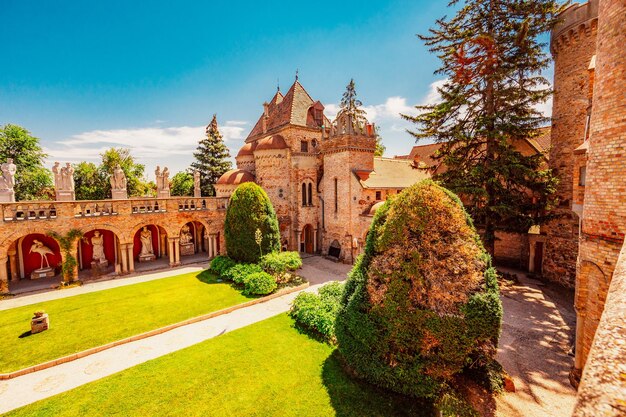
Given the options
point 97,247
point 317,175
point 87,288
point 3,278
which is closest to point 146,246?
point 97,247

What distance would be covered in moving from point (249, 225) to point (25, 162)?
39598 mm

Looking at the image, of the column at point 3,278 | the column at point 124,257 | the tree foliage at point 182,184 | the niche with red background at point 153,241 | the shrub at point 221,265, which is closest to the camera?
the column at point 3,278

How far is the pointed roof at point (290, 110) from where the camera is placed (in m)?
28.0

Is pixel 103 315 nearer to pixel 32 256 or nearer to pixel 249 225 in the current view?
pixel 249 225

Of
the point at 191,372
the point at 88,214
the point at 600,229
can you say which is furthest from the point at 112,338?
the point at 600,229

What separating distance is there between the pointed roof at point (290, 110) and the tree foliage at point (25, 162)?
104ft

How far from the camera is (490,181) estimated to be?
696 inches

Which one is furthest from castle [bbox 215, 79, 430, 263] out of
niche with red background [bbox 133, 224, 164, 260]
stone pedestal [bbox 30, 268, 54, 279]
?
stone pedestal [bbox 30, 268, 54, 279]

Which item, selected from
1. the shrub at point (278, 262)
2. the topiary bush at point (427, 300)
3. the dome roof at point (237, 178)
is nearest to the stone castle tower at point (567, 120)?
the topiary bush at point (427, 300)

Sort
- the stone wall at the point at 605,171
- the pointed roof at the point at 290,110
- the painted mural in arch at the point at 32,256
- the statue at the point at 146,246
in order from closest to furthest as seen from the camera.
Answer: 1. the stone wall at the point at 605,171
2. the painted mural in arch at the point at 32,256
3. the statue at the point at 146,246
4. the pointed roof at the point at 290,110

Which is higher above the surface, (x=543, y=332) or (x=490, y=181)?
(x=490, y=181)

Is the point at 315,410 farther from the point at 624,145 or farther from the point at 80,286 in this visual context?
the point at 80,286

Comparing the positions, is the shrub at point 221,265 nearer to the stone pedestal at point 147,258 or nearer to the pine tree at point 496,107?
the stone pedestal at point 147,258

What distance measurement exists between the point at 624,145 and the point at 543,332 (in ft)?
32.2
